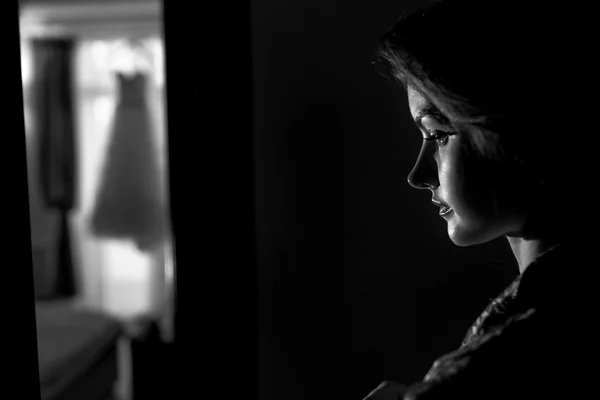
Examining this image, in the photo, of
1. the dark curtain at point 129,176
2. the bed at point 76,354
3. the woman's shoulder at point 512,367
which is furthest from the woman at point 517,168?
the dark curtain at point 129,176

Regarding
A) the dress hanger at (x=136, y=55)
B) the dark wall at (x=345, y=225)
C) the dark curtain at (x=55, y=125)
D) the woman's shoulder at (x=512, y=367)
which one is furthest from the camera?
the dark curtain at (x=55, y=125)

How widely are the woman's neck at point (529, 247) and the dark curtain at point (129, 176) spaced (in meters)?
1.67

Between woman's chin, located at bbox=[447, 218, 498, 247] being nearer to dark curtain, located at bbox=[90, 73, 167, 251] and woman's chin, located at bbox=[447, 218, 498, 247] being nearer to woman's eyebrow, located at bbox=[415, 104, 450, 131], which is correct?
woman's eyebrow, located at bbox=[415, 104, 450, 131]

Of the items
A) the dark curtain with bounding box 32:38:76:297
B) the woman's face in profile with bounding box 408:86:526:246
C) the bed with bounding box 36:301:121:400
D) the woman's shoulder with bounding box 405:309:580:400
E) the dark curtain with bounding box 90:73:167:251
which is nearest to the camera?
the woman's shoulder with bounding box 405:309:580:400

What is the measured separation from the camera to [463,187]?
→ 1.68 ft

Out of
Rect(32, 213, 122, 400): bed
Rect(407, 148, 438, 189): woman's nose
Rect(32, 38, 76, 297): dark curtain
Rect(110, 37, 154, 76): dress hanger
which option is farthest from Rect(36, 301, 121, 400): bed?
Rect(407, 148, 438, 189): woman's nose

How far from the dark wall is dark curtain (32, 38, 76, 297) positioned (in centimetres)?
197

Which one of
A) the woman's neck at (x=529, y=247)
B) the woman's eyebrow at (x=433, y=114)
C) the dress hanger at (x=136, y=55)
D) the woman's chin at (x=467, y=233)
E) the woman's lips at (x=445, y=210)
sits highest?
the dress hanger at (x=136, y=55)

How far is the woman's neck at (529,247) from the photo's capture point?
1.68 feet

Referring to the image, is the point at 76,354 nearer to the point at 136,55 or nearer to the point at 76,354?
the point at 76,354

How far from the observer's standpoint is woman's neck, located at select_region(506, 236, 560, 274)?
51 cm

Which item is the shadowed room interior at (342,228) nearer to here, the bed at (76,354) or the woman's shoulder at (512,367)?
the woman's shoulder at (512,367)

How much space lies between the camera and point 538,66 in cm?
45

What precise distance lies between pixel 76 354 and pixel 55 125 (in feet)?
4.39
